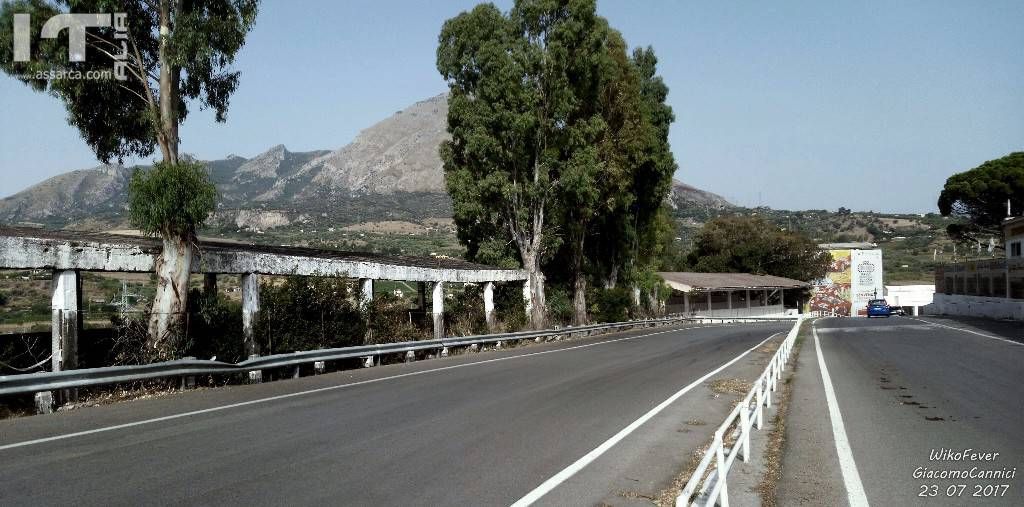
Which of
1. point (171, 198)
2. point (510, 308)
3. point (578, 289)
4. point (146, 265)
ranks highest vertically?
point (171, 198)

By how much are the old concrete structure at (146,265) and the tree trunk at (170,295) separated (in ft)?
1.15

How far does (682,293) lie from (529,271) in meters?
37.4

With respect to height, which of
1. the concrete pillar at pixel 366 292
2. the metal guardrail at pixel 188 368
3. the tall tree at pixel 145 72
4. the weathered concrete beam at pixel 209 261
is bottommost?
the metal guardrail at pixel 188 368

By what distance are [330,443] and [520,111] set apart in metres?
28.5

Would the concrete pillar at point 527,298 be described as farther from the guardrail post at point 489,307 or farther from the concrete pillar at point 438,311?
the concrete pillar at point 438,311

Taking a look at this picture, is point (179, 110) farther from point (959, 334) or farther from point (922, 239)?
point (922, 239)

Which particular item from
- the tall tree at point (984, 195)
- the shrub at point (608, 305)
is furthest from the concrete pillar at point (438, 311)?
the tall tree at point (984, 195)

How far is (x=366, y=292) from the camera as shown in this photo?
2422cm

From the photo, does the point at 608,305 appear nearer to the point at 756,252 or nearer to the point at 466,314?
the point at 466,314

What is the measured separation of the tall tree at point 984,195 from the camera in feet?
239

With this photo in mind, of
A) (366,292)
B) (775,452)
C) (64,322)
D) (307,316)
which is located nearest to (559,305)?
(366,292)

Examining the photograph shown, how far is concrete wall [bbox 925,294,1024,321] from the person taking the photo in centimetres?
5346

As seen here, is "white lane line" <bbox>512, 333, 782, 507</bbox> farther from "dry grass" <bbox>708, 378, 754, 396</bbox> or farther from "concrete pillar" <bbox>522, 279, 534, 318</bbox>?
"concrete pillar" <bbox>522, 279, 534, 318</bbox>

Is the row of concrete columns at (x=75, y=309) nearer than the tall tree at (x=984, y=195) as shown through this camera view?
Yes
